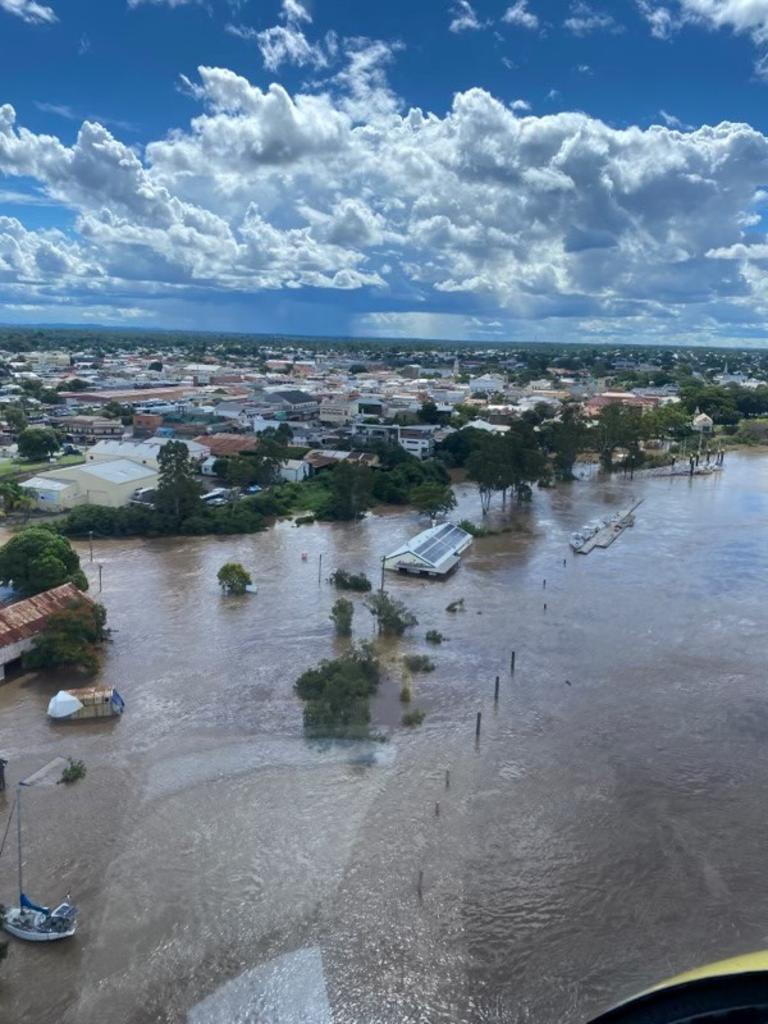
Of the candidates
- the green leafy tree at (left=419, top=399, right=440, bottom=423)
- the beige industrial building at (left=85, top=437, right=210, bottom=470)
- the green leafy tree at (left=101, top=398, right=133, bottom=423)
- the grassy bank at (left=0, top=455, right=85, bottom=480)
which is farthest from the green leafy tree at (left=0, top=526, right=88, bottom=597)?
the green leafy tree at (left=419, top=399, right=440, bottom=423)

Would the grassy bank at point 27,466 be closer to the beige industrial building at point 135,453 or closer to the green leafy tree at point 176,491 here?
the beige industrial building at point 135,453

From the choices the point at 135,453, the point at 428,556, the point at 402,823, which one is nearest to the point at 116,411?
the point at 135,453

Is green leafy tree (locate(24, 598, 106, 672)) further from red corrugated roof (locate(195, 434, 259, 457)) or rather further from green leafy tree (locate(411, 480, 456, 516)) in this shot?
red corrugated roof (locate(195, 434, 259, 457))

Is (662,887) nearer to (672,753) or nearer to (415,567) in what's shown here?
(672,753)

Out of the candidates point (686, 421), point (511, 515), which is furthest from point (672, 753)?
point (686, 421)

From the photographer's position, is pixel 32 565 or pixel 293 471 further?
pixel 293 471

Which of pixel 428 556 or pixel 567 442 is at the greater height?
pixel 567 442

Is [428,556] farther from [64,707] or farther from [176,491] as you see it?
[64,707]
